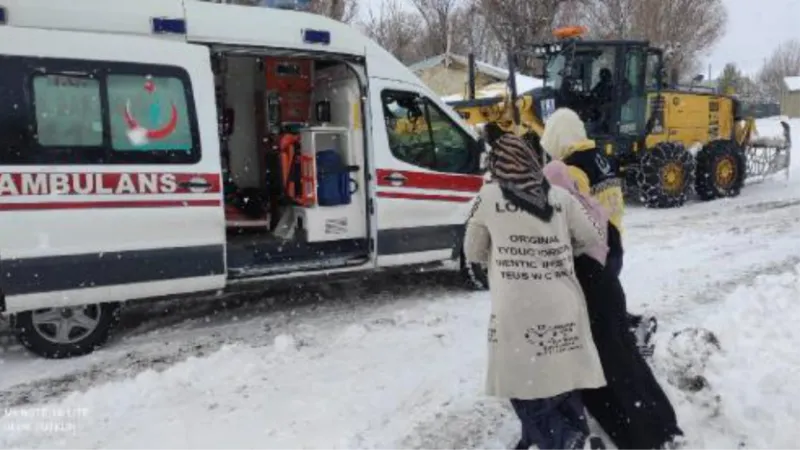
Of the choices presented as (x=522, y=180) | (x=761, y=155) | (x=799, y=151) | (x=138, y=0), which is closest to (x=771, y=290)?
(x=522, y=180)

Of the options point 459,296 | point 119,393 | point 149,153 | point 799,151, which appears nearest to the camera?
point 119,393

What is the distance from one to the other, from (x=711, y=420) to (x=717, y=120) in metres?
11.4

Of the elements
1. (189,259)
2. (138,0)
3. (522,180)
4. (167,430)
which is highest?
(138,0)

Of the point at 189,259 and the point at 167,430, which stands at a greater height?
the point at 189,259

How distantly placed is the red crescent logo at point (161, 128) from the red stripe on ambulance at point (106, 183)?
0.99 ft

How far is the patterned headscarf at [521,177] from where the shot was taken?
3.16 metres

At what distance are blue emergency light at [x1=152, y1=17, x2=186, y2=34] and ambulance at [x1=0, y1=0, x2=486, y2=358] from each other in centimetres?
2

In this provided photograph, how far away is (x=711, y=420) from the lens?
4.12 meters

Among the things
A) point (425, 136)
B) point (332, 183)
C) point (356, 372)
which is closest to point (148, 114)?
point (332, 183)

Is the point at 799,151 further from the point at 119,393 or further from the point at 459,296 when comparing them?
the point at 119,393

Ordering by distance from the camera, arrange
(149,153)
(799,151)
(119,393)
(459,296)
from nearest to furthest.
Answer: (119,393) < (149,153) < (459,296) < (799,151)

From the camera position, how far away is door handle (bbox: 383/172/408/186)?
6738 mm

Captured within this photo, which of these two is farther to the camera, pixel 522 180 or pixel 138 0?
pixel 138 0

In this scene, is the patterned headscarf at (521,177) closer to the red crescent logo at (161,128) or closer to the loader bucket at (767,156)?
the red crescent logo at (161,128)
